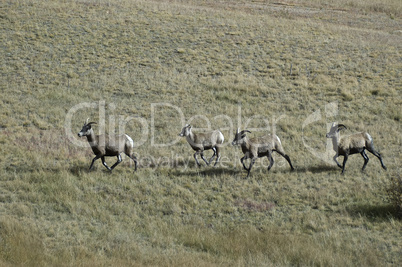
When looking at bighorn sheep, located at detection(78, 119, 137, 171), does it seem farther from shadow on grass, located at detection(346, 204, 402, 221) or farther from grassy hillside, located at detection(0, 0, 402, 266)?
shadow on grass, located at detection(346, 204, 402, 221)

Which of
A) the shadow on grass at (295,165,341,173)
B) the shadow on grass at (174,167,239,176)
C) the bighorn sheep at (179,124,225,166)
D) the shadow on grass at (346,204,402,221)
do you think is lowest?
the shadow on grass at (346,204,402,221)

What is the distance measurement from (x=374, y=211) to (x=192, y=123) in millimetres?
12601

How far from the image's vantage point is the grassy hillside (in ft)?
39.2

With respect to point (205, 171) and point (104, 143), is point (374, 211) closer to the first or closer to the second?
point (205, 171)

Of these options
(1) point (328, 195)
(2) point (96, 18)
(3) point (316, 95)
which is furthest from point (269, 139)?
(2) point (96, 18)

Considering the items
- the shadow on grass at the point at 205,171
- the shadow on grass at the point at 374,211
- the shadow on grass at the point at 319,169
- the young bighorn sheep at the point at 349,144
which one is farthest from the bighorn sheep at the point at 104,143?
the shadow on grass at the point at 374,211

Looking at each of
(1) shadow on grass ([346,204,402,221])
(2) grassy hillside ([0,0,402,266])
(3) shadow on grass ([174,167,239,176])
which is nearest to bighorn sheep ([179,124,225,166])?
(3) shadow on grass ([174,167,239,176])

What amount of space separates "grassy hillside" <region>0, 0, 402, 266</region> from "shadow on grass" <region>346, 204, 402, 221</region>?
0.21 ft

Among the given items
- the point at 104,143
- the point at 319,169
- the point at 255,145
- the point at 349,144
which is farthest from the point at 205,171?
the point at 349,144

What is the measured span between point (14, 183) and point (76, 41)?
24.7 metres

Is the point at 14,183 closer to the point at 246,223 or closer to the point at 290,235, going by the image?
the point at 246,223

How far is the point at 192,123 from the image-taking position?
24391 mm

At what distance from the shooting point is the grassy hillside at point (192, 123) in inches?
471

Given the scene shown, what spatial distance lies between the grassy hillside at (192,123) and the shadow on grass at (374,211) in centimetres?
6
